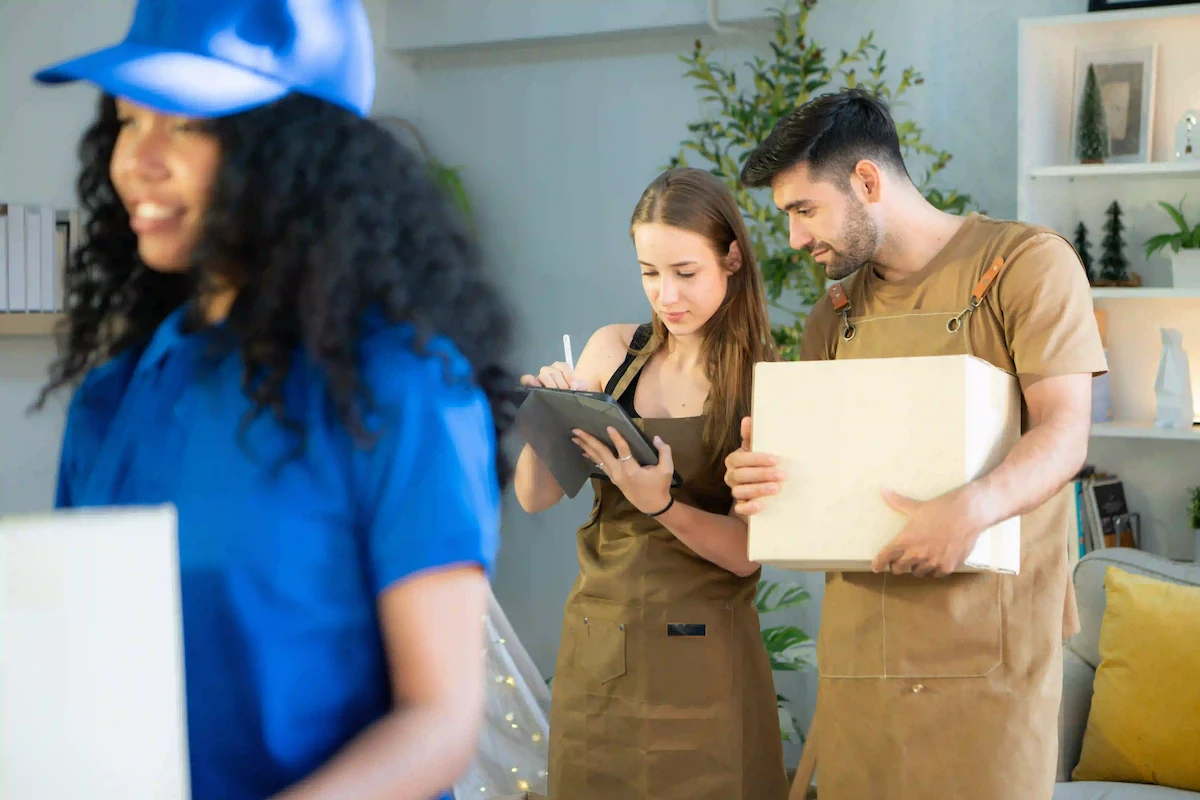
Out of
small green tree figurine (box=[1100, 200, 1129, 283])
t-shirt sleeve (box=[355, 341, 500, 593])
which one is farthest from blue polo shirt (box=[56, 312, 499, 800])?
small green tree figurine (box=[1100, 200, 1129, 283])

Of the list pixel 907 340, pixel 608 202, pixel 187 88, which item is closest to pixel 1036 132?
pixel 608 202

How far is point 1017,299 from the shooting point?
168 cm

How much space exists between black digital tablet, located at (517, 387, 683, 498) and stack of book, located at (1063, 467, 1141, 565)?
1.78 metres

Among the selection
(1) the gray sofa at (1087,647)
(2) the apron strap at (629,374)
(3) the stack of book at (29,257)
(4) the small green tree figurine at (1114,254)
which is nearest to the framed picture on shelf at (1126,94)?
(4) the small green tree figurine at (1114,254)

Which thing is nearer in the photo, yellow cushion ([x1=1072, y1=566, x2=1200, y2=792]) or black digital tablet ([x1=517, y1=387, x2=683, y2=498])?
black digital tablet ([x1=517, y1=387, x2=683, y2=498])

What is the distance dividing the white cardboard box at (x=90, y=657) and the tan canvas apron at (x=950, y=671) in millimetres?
1320

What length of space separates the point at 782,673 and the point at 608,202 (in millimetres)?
1831

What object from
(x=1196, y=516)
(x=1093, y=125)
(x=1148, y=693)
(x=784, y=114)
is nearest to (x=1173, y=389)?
(x=1196, y=516)

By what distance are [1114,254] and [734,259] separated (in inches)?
72.3

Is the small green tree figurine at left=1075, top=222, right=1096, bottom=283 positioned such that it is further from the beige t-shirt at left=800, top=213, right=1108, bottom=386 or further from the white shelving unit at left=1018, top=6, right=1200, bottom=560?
the beige t-shirt at left=800, top=213, right=1108, bottom=386

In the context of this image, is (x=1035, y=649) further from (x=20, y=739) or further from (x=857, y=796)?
(x=20, y=739)

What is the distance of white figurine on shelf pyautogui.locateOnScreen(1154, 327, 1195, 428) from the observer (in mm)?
3164

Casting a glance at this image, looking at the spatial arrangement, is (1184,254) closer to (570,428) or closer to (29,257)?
(570,428)

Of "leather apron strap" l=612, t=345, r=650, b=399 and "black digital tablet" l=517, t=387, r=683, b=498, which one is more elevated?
"leather apron strap" l=612, t=345, r=650, b=399
